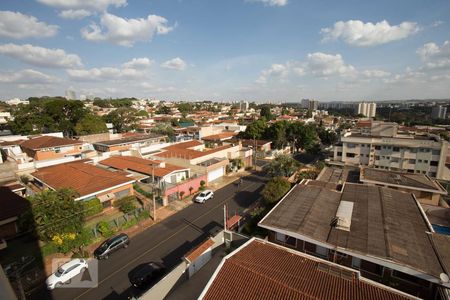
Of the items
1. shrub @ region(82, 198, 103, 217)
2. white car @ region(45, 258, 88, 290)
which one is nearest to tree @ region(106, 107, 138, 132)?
shrub @ region(82, 198, 103, 217)

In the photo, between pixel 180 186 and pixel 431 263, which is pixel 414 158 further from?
pixel 180 186

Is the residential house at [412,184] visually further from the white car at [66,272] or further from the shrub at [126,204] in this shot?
the white car at [66,272]

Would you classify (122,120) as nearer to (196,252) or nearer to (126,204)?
(126,204)

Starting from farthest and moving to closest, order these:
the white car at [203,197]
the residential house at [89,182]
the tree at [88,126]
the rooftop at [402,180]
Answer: the tree at [88,126], the white car at [203,197], the rooftop at [402,180], the residential house at [89,182]

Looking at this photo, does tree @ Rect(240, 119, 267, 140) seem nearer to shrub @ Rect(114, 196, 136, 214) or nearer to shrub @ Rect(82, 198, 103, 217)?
shrub @ Rect(114, 196, 136, 214)

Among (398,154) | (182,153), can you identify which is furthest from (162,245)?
(398,154)

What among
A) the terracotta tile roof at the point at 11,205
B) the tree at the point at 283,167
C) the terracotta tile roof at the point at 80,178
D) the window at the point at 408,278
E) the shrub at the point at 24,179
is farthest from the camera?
the tree at the point at 283,167

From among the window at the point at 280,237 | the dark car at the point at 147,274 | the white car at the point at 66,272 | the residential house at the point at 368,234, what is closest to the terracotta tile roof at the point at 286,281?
the residential house at the point at 368,234
